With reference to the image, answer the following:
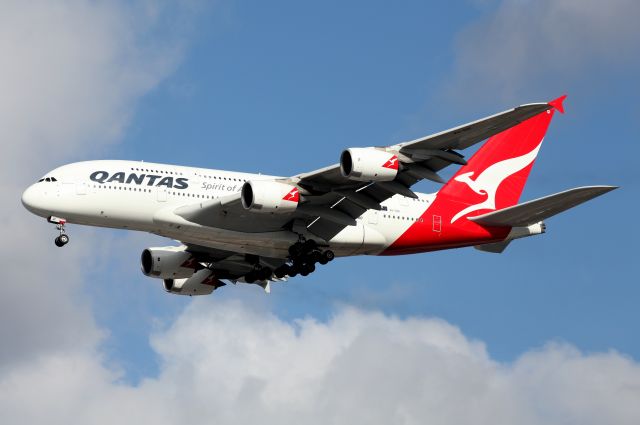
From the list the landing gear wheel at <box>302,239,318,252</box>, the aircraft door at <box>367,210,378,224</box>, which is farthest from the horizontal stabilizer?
the landing gear wheel at <box>302,239,318,252</box>

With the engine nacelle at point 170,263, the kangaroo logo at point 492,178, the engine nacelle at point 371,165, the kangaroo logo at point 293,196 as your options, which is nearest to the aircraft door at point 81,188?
the engine nacelle at point 170,263

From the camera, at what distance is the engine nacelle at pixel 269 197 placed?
4766 cm

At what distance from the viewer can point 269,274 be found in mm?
55750

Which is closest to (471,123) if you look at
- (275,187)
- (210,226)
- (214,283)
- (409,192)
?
(409,192)

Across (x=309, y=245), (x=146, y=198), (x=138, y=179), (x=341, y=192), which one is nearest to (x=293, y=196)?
(x=341, y=192)

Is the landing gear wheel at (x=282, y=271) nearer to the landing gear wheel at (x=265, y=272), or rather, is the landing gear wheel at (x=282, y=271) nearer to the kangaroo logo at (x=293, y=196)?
the landing gear wheel at (x=265, y=272)

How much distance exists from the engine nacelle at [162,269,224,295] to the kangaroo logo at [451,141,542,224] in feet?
38.5

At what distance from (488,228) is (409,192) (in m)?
7.26

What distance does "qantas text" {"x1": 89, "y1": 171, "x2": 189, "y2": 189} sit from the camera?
49.6 metres

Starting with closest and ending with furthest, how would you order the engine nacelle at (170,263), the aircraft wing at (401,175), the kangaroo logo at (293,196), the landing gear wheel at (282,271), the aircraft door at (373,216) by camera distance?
1. the aircraft wing at (401,175)
2. the kangaroo logo at (293,196)
3. the aircraft door at (373,216)
4. the landing gear wheel at (282,271)
5. the engine nacelle at (170,263)

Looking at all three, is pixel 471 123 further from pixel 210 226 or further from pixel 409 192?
pixel 210 226

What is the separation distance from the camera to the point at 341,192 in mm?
48938

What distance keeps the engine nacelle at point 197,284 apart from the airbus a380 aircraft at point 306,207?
1047 millimetres

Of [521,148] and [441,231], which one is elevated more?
[521,148]
